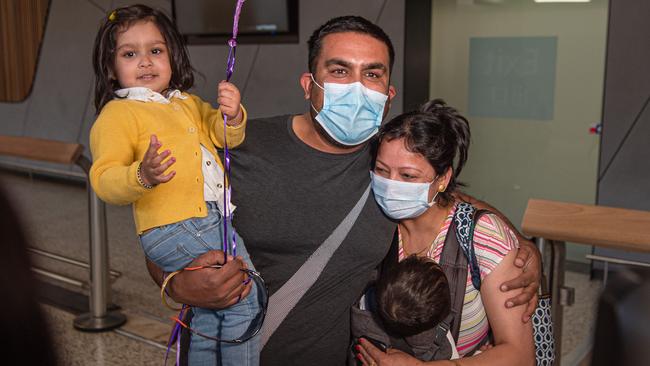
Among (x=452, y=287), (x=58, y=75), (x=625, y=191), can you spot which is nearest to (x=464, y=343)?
(x=452, y=287)

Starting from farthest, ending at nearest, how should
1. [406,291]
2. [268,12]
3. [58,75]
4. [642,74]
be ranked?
→ 1. [58,75]
2. [268,12]
3. [642,74]
4. [406,291]

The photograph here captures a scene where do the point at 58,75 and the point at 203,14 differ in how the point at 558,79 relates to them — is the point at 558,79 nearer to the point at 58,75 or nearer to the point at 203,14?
the point at 203,14

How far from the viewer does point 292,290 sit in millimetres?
1787

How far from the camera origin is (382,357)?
1.70 m

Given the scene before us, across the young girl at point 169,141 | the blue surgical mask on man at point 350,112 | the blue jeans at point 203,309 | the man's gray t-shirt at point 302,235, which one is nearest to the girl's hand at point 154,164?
the young girl at point 169,141

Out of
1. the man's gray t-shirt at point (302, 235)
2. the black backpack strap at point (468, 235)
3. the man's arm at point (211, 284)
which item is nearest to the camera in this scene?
the man's arm at point (211, 284)

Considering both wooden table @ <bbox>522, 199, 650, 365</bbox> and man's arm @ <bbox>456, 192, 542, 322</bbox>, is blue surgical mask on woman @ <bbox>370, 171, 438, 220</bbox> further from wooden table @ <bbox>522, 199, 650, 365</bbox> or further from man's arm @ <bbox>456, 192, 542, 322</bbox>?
wooden table @ <bbox>522, 199, 650, 365</bbox>

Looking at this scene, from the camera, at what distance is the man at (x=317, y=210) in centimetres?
179

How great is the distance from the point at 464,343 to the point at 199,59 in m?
5.52

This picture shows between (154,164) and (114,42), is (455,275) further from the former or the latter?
(114,42)

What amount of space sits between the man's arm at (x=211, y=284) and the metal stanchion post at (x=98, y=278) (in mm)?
2251

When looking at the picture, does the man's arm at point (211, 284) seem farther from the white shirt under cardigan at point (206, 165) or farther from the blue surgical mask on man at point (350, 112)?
the blue surgical mask on man at point (350, 112)

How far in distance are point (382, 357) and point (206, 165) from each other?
2.07ft

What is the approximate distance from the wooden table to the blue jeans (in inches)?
32.1
